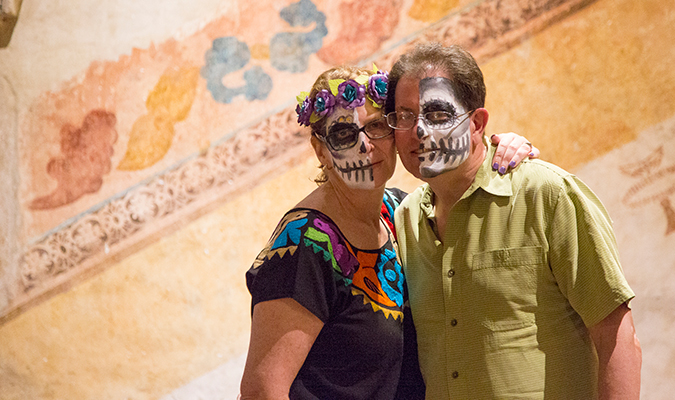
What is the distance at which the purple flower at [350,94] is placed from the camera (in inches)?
69.7

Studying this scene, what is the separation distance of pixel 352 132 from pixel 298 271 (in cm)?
45

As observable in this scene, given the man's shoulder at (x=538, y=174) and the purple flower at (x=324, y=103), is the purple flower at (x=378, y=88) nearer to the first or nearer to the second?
the purple flower at (x=324, y=103)

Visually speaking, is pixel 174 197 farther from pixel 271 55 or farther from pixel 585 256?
pixel 585 256

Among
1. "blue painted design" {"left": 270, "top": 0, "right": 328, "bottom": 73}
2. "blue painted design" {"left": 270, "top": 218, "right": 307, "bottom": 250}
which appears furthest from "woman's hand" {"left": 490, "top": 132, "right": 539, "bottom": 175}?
"blue painted design" {"left": 270, "top": 0, "right": 328, "bottom": 73}

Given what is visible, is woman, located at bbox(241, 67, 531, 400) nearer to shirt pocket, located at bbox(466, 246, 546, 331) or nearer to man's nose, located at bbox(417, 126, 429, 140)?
man's nose, located at bbox(417, 126, 429, 140)

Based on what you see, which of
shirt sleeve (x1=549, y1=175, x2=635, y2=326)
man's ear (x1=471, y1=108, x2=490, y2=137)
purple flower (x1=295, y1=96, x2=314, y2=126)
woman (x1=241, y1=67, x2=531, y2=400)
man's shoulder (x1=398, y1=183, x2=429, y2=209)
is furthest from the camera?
man's shoulder (x1=398, y1=183, x2=429, y2=209)

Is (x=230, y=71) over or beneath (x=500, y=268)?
over

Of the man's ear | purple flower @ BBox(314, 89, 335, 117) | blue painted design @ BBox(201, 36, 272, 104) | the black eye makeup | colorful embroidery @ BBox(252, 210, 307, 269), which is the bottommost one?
colorful embroidery @ BBox(252, 210, 307, 269)

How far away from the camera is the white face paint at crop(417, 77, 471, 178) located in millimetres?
1678

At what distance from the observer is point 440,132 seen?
1.68 meters

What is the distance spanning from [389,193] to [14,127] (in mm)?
2177

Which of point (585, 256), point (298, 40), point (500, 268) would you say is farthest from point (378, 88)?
point (298, 40)

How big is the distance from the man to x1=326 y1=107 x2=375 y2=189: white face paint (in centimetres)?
10

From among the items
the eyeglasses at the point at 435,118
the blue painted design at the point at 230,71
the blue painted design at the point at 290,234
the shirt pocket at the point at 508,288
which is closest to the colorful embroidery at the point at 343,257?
the blue painted design at the point at 290,234
